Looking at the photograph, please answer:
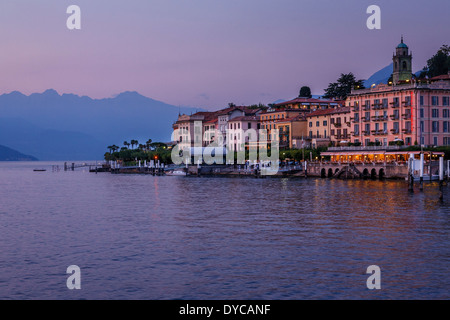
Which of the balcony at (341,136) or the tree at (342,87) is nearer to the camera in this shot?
the balcony at (341,136)

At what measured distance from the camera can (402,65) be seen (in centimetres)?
13162

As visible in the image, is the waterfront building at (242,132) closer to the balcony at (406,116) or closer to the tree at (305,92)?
the tree at (305,92)

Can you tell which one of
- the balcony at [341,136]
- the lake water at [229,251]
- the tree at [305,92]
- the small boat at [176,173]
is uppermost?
the tree at [305,92]

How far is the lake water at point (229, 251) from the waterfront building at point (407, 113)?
185ft

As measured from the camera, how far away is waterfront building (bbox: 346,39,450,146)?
353 ft

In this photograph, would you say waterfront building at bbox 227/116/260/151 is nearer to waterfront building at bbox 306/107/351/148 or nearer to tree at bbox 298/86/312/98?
waterfront building at bbox 306/107/351/148

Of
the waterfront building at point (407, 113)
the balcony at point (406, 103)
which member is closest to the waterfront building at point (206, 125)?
the waterfront building at point (407, 113)

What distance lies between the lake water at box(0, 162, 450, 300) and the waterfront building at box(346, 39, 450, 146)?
2221 inches

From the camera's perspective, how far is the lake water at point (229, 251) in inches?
895

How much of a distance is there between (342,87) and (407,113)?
193 ft

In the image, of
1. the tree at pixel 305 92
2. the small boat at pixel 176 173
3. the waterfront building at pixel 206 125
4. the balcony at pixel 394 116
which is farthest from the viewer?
the tree at pixel 305 92

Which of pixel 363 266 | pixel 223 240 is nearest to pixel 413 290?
pixel 363 266

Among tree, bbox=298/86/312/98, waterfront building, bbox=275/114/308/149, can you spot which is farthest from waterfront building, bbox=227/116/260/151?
tree, bbox=298/86/312/98

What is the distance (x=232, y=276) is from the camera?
24.7 meters
